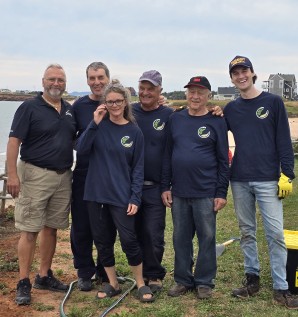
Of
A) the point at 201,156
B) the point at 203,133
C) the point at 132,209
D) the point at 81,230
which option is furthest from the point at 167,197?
the point at 81,230

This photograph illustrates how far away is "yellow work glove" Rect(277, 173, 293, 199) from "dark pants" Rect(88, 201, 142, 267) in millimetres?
1379

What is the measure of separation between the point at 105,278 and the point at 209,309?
1.27m

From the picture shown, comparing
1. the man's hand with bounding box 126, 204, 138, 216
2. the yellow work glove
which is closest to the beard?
the man's hand with bounding box 126, 204, 138, 216

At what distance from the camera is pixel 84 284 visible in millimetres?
4934

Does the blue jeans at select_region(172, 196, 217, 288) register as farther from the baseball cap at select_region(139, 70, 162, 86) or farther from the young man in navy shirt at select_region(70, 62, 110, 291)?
the baseball cap at select_region(139, 70, 162, 86)

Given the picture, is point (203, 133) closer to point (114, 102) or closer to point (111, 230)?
point (114, 102)

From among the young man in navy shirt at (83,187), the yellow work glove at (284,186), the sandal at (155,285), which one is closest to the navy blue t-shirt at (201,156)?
the yellow work glove at (284,186)

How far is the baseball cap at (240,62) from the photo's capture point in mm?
4336

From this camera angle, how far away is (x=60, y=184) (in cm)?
474

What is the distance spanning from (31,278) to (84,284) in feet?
2.34

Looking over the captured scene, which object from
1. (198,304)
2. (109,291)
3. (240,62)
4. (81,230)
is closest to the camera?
(240,62)

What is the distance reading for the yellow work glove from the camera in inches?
166

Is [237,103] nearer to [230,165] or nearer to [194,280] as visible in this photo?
[230,165]

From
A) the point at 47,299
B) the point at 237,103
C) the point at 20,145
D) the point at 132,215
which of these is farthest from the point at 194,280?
the point at 20,145
